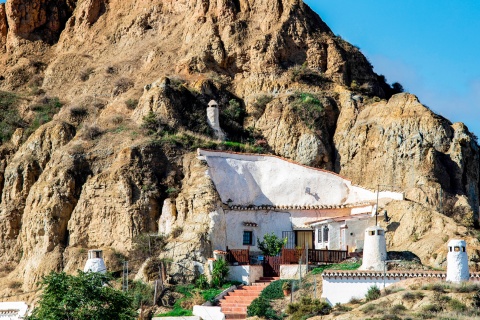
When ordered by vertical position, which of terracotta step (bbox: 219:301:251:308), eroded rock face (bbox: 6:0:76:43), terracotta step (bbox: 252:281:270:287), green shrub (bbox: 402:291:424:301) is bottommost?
terracotta step (bbox: 219:301:251:308)

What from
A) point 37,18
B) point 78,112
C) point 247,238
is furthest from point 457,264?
point 37,18

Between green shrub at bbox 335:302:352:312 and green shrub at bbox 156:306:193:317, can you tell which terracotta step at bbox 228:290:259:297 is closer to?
green shrub at bbox 156:306:193:317

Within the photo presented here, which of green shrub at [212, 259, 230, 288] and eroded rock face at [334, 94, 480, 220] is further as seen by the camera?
eroded rock face at [334, 94, 480, 220]

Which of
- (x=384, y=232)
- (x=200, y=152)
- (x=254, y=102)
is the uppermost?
(x=254, y=102)

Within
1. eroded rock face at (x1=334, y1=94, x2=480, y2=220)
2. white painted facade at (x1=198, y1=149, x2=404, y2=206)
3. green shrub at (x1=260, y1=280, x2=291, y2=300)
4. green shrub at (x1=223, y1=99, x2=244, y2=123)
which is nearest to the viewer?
green shrub at (x1=260, y1=280, x2=291, y2=300)

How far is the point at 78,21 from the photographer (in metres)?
67.7

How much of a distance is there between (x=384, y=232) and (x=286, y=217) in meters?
8.03

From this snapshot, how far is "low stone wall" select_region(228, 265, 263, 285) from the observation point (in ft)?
152

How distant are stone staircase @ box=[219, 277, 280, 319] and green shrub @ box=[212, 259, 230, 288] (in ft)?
2.68

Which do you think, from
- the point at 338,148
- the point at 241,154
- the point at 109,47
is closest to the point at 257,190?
the point at 241,154

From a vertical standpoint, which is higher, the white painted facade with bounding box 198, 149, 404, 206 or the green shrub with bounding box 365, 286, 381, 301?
the white painted facade with bounding box 198, 149, 404, 206

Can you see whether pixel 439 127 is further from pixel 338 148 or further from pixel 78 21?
pixel 78 21

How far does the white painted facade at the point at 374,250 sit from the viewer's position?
139ft

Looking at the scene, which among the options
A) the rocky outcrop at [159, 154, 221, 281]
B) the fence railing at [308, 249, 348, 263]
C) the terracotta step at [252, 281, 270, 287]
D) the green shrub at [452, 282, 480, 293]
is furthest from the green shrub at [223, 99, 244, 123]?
the green shrub at [452, 282, 480, 293]
